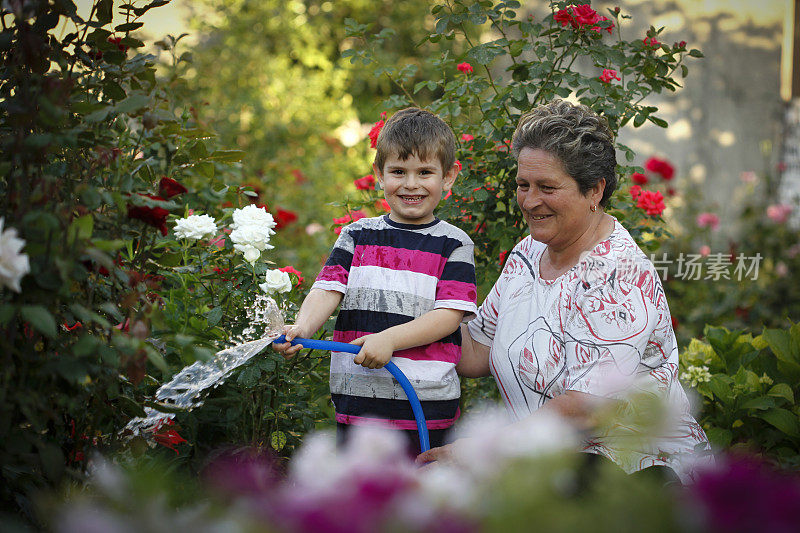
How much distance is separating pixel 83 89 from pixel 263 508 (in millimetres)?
1435

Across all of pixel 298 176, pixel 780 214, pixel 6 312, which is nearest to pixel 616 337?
pixel 6 312

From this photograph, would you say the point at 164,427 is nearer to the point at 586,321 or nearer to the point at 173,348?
the point at 173,348

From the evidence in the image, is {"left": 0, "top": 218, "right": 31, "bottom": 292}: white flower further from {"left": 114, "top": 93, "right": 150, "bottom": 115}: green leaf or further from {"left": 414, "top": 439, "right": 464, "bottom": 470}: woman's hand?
{"left": 414, "top": 439, "right": 464, "bottom": 470}: woman's hand

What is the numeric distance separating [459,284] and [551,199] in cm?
36

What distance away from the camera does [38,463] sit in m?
1.37

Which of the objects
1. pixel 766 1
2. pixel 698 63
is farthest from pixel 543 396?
pixel 766 1

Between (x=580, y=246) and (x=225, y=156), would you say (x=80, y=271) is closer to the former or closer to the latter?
(x=225, y=156)

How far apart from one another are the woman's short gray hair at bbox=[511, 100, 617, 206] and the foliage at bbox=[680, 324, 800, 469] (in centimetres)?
97

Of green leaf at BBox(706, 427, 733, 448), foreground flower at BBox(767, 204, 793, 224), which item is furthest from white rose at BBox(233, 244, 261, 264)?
foreground flower at BBox(767, 204, 793, 224)

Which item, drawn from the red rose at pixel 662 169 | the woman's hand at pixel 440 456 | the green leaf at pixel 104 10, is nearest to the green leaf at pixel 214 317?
the woman's hand at pixel 440 456

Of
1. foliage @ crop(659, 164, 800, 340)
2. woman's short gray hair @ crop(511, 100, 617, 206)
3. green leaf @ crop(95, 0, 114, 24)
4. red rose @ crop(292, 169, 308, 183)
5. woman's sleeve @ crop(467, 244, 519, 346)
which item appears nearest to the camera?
green leaf @ crop(95, 0, 114, 24)

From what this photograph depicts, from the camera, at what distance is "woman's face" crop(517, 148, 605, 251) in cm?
200

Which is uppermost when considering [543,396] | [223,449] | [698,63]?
[698,63]

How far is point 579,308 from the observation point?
1932mm
